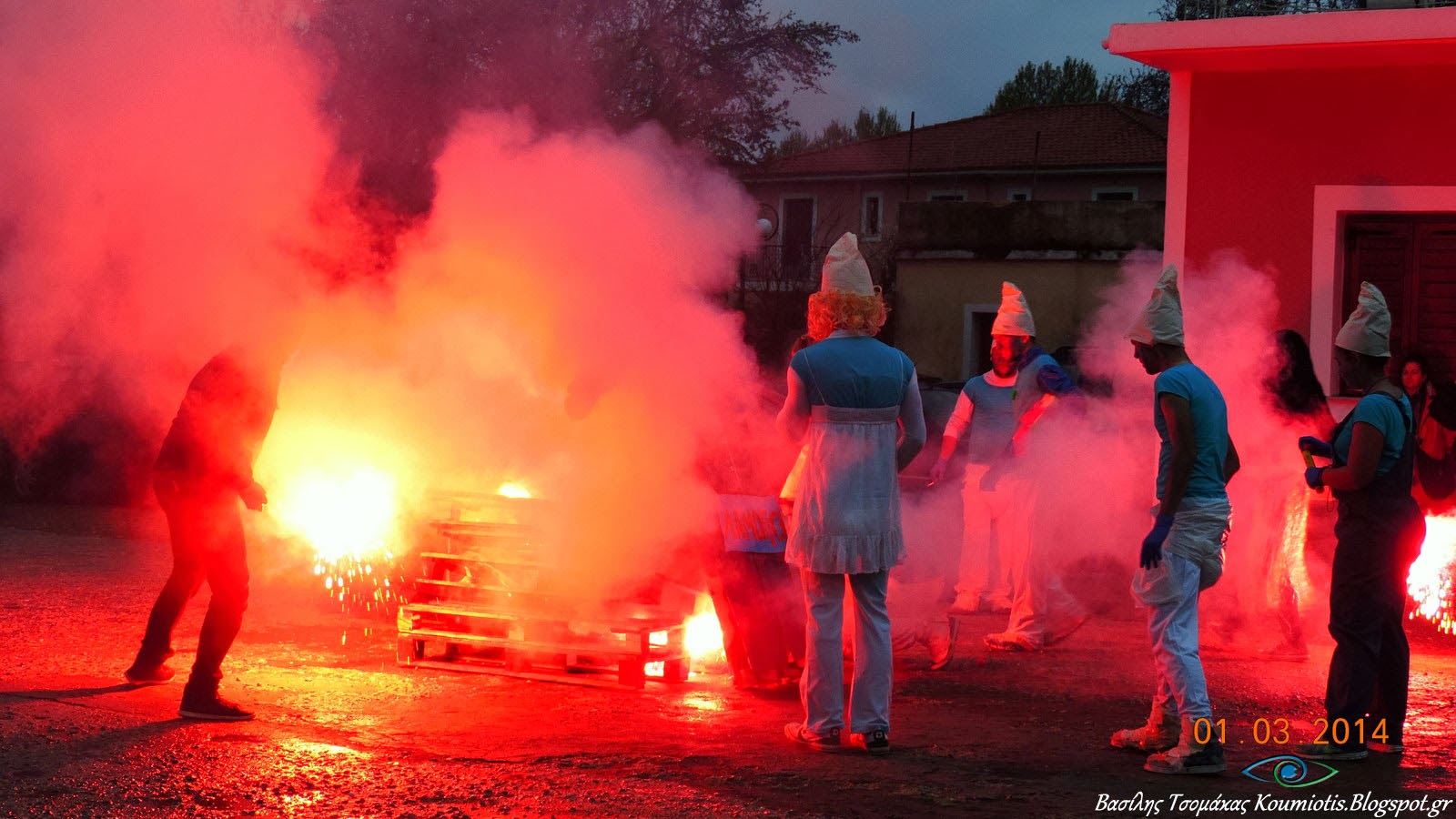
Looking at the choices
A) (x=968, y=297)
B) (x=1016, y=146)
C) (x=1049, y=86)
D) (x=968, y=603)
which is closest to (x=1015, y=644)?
(x=968, y=603)

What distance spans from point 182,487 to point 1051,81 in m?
63.8

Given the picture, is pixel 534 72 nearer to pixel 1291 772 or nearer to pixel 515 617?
pixel 515 617

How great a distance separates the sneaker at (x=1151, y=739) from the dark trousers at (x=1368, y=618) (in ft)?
2.00

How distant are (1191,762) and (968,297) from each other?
19791mm

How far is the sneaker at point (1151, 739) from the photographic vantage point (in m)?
5.75

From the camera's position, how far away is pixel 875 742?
5.79m

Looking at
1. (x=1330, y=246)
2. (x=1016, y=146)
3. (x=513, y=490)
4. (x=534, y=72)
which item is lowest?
(x=513, y=490)

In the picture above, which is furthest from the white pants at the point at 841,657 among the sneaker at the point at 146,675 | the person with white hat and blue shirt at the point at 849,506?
the sneaker at the point at 146,675

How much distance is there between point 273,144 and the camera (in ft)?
30.5

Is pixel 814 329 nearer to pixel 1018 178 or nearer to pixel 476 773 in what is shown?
pixel 476 773

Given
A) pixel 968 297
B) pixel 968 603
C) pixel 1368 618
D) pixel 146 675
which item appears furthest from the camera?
pixel 968 297

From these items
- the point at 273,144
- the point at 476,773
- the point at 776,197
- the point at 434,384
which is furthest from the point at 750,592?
the point at 776,197

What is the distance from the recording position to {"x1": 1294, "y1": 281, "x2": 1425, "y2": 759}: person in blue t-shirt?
18.8 feet

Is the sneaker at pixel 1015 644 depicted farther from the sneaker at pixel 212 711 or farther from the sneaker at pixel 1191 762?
the sneaker at pixel 212 711
